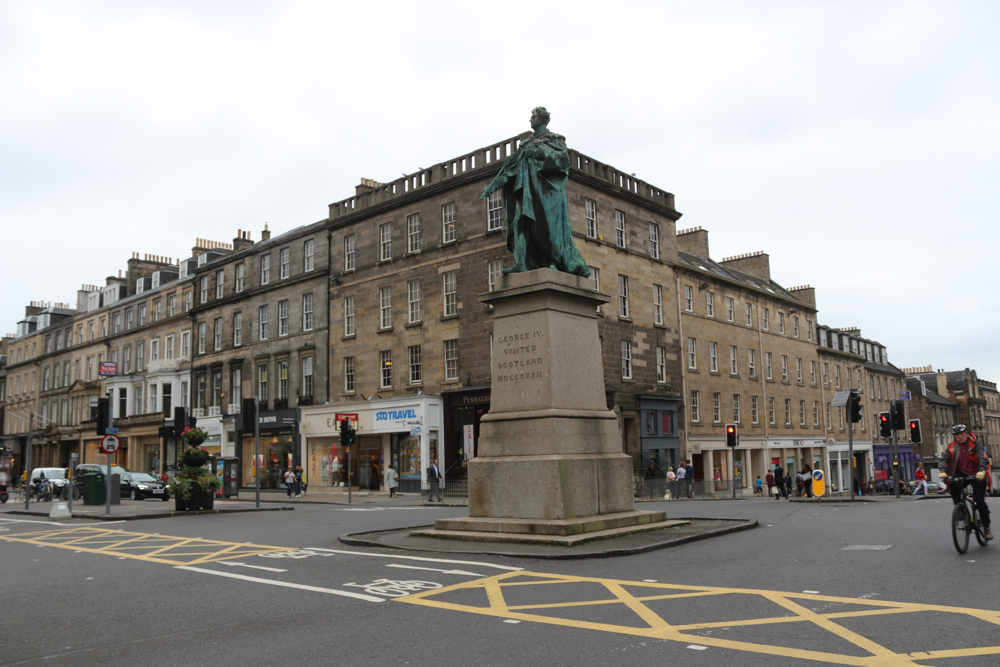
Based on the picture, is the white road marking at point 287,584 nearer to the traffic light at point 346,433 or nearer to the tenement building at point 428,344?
the tenement building at point 428,344

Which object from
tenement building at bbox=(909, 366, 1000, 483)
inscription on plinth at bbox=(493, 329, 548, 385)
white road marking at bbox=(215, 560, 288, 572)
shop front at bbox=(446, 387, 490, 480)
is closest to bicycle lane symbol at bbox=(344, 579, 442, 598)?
white road marking at bbox=(215, 560, 288, 572)

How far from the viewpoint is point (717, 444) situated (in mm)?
41375

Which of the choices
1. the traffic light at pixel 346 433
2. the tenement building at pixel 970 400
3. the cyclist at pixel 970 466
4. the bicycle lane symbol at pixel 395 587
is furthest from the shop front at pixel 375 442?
the tenement building at pixel 970 400

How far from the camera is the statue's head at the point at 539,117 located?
511 inches

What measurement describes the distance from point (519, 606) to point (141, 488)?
1226 inches

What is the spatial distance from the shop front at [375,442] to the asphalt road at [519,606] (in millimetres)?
22454

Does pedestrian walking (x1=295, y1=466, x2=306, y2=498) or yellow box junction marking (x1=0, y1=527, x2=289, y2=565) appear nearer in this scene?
yellow box junction marking (x1=0, y1=527, x2=289, y2=565)

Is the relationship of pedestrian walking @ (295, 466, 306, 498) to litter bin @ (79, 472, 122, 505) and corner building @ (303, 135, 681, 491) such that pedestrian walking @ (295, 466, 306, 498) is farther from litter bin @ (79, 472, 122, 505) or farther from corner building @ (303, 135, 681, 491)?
litter bin @ (79, 472, 122, 505)

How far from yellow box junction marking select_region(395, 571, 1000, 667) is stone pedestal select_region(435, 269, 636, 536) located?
263cm

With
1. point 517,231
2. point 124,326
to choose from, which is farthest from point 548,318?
point 124,326

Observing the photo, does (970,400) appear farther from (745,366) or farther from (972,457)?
(972,457)

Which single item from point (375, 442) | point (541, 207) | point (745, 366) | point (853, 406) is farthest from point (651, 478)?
point (541, 207)

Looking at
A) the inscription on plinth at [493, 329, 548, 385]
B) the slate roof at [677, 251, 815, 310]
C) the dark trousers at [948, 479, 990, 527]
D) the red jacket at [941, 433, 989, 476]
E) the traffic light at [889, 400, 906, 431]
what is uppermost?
the slate roof at [677, 251, 815, 310]

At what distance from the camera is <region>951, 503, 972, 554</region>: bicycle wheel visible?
8.90 meters
